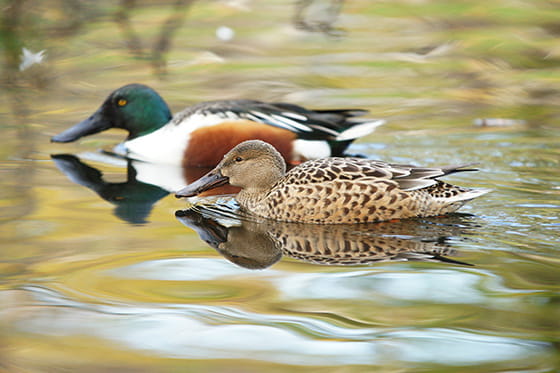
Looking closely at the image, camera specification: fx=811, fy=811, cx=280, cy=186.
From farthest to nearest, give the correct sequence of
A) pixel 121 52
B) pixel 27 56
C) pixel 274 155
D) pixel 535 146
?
pixel 121 52 < pixel 27 56 < pixel 535 146 < pixel 274 155

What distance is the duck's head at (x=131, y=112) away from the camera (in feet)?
28.1

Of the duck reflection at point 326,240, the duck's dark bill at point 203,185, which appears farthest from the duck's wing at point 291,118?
the duck reflection at point 326,240

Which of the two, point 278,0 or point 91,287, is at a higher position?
point 278,0

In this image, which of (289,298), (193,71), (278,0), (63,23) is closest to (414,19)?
(278,0)

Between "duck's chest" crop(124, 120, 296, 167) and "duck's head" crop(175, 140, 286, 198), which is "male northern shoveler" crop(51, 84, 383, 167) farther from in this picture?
"duck's head" crop(175, 140, 286, 198)

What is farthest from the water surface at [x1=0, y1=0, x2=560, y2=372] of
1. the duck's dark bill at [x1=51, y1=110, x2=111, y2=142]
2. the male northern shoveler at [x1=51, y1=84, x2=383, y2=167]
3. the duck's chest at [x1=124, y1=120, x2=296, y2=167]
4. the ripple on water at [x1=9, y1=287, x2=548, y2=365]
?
the duck's chest at [x1=124, y1=120, x2=296, y2=167]

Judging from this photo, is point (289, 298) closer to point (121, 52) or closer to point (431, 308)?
point (431, 308)

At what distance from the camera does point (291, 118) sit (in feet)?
26.5

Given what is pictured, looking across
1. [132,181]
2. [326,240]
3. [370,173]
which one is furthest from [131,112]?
[326,240]

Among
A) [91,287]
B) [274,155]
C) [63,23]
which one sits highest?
[63,23]

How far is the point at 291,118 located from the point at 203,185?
90.3 inches

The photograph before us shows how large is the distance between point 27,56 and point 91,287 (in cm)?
610

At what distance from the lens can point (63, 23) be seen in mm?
13031

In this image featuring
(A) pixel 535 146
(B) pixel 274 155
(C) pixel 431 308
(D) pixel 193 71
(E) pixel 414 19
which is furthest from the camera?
(E) pixel 414 19
